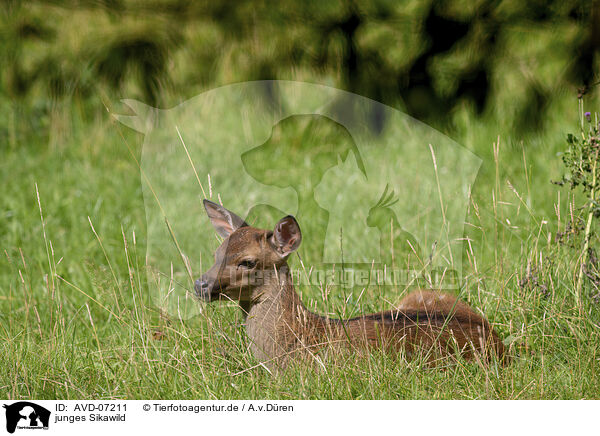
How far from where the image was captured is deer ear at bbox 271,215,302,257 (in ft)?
10.1

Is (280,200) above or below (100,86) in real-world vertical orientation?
below

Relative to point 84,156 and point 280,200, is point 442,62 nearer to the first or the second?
point 280,200

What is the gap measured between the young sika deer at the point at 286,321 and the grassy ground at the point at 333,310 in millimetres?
95

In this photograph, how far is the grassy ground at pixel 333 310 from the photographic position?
10.5ft

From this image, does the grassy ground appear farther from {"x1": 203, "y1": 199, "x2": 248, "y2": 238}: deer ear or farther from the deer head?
{"x1": 203, "y1": 199, "x2": 248, "y2": 238}: deer ear

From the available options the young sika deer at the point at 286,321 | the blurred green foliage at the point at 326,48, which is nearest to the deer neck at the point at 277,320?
the young sika deer at the point at 286,321

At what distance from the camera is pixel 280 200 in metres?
4.30

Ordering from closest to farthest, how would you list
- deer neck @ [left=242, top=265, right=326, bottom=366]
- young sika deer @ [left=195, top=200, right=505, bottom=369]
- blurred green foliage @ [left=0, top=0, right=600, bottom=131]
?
young sika deer @ [left=195, top=200, right=505, bottom=369], deer neck @ [left=242, top=265, right=326, bottom=366], blurred green foliage @ [left=0, top=0, right=600, bottom=131]

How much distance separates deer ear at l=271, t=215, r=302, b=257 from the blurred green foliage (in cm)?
93
